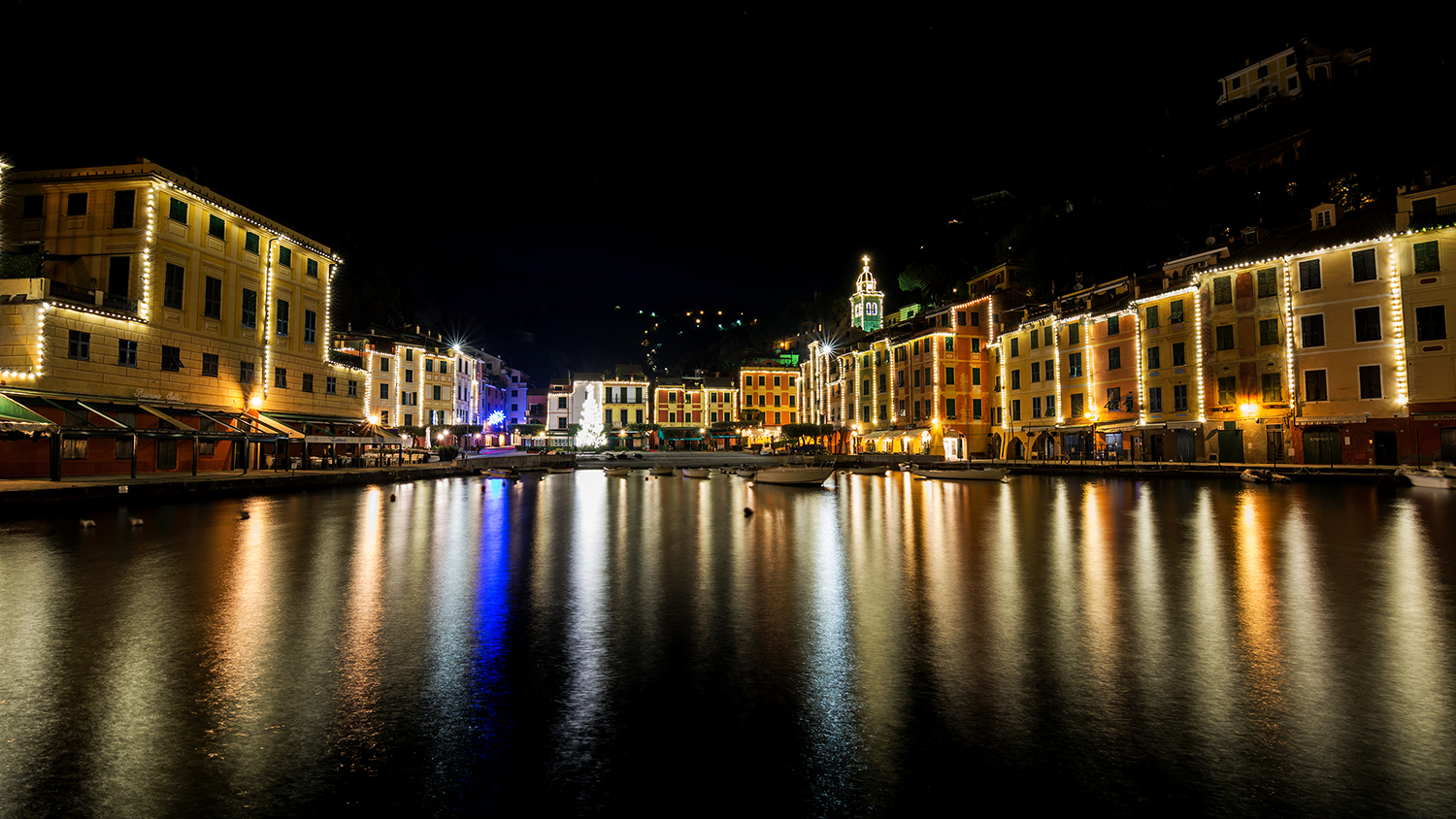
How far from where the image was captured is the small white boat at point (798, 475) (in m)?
29.8

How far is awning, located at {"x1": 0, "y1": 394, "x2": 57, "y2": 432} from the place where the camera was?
67.5ft

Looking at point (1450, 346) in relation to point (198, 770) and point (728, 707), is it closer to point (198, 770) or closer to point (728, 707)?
point (728, 707)

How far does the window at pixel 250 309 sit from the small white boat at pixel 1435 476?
52880 mm

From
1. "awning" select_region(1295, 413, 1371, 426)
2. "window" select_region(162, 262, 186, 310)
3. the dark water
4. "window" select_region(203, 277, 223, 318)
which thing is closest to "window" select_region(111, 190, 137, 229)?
"window" select_region(162, 262, 186, 310)

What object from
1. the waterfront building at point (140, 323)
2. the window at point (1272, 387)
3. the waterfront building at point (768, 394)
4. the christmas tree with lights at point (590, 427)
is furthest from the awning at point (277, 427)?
the waterfront building at point (768, 394)

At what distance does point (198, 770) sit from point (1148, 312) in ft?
161

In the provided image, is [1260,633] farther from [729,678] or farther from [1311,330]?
[1311,330]

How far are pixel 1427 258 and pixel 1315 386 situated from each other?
711 centimetres

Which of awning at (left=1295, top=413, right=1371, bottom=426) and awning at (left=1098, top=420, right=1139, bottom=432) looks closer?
awning at (left=1295, top=413, right=1371, bottom=426)

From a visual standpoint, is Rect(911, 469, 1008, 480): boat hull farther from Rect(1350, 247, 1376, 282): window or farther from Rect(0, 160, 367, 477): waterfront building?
Rect(0, 160, 367, 477): waterfront building

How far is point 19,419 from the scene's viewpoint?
2128cm

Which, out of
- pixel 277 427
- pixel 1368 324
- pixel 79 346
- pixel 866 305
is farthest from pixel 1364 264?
pixel 79 346

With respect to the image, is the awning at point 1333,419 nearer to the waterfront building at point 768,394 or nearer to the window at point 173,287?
the window at point 173,287

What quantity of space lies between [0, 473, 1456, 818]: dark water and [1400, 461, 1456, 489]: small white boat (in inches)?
734
